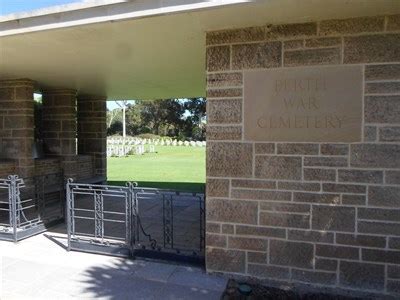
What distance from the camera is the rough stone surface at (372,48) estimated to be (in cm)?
310

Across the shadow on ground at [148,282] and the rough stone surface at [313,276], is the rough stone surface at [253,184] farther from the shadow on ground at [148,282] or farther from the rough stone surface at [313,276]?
the shadow on ground at [148,282]

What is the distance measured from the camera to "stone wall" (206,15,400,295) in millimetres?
3162

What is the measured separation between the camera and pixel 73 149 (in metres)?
7.95

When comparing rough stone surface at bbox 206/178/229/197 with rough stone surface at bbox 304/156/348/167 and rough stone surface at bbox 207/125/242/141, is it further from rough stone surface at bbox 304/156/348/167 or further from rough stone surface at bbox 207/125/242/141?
rough stone surface at bbox 304/156/348/167

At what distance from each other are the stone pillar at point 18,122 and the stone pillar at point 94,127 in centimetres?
244

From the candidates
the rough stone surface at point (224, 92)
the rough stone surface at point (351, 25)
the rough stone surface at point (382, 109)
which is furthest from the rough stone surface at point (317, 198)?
the rough stone surface at point (351, 25)

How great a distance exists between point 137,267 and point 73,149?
4.79 m

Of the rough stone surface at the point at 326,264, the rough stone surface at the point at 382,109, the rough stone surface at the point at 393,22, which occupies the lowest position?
the rough stone surface at the point at 326,264

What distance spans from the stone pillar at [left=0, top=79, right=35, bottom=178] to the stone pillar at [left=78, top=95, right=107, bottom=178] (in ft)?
8.02

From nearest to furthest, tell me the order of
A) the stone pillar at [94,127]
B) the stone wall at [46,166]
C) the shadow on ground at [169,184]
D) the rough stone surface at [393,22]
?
the rough stone surface at [393,22] < the stone wall at [46,166] < the stone pillar at [94,127] < the shadow on ground at [169,184]

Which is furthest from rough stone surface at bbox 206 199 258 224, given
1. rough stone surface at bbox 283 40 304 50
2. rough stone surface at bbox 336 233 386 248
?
rough stone surface at bbox 283 40 304 50

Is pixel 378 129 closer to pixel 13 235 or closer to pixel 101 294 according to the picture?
pixel 101 294

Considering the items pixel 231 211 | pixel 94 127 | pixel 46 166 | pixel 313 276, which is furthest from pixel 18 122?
pixel 313 276

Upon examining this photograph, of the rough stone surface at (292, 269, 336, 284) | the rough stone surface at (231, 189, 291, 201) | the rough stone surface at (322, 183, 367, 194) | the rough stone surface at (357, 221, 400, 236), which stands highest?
the rough stone surface at (322, 183, 367, 194)
